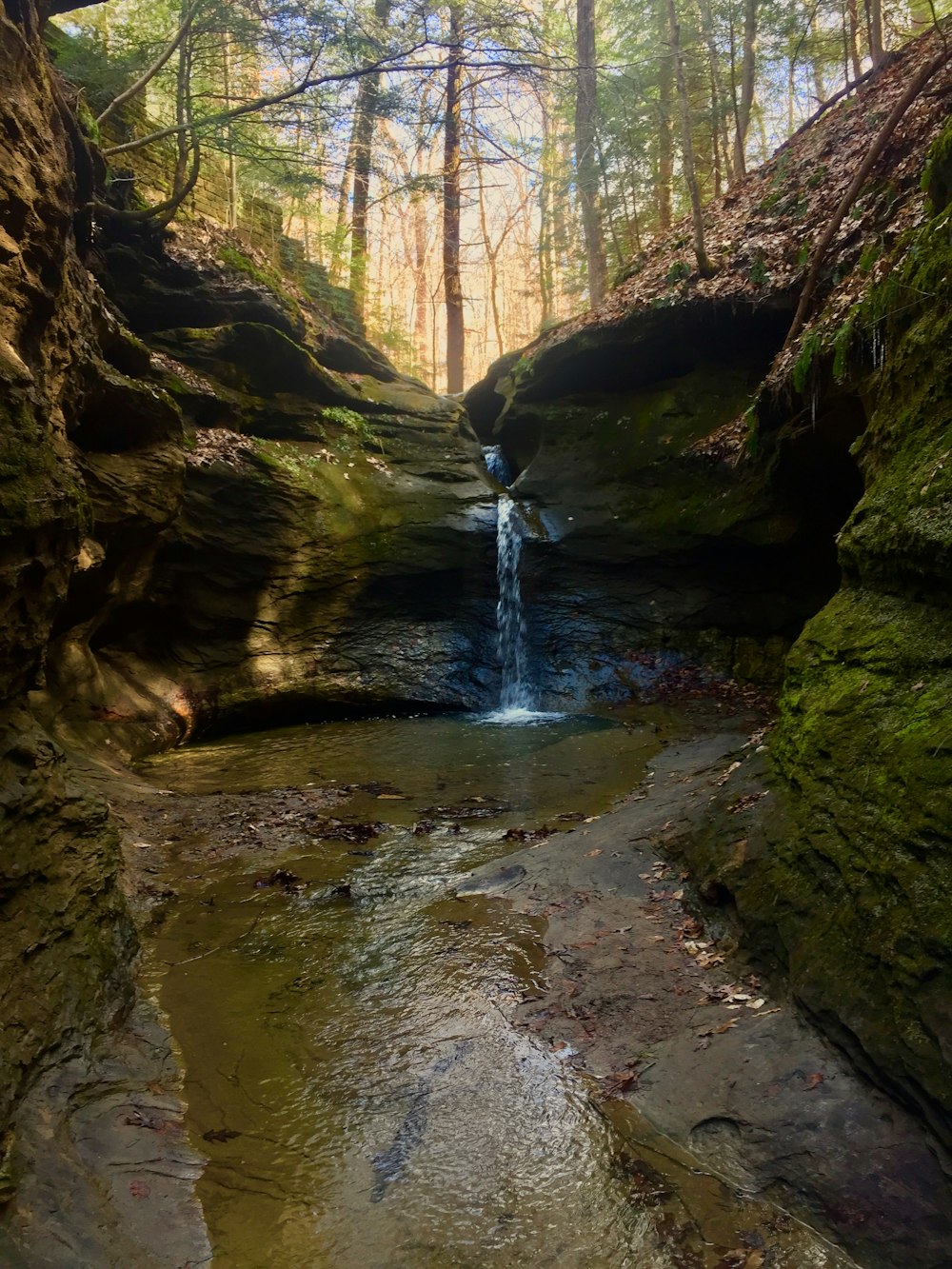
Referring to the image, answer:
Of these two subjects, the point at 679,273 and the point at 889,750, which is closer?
the point at 889,750

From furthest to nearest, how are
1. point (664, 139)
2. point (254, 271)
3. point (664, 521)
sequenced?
point (664, 139) < point (254, 271) < point (664, 521)

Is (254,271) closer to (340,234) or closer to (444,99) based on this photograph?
(444,99)

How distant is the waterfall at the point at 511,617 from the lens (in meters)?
12.5

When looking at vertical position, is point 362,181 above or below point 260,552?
above

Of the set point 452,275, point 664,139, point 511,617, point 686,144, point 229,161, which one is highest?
point 664,139

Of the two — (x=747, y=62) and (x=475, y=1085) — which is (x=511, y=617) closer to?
(x=475, y=1085)

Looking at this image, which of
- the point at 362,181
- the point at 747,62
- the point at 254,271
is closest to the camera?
the point at 254,271

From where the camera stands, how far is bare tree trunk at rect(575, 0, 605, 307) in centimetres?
1595

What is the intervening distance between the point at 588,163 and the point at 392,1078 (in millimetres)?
18654

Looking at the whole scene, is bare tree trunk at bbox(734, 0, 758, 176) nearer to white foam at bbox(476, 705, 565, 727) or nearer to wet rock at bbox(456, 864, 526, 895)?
white foam at bbox(476, 705, 565, 727)

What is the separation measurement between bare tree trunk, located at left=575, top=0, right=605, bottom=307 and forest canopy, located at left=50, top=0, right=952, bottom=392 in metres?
0.04

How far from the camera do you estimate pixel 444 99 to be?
11477 mm

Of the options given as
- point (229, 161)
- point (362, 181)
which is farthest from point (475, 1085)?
point (362, 181)

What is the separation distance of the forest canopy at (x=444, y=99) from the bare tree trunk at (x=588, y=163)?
0.04 meters
